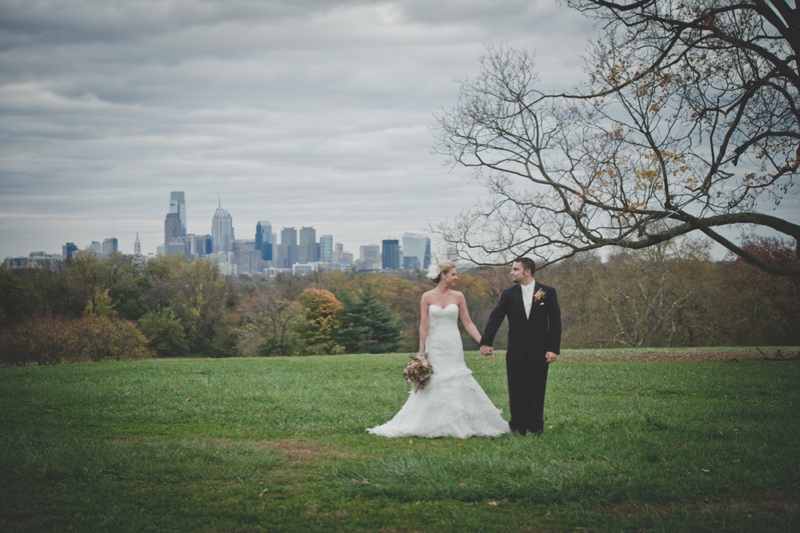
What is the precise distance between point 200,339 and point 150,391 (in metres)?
56.7

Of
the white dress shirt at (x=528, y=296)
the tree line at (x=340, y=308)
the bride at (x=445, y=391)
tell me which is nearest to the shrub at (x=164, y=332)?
the tree line at (x=340, y=308)

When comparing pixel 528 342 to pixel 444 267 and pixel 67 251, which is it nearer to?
pixel 444 267

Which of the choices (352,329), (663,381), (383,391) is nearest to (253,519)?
(383,391)

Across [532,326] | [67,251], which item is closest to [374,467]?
[532,326]

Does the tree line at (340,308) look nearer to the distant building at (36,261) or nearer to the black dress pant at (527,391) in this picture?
the distant building at (36,261)

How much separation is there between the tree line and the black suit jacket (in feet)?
45.8

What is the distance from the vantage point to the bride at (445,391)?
27.3 ft

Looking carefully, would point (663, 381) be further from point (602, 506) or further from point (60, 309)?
point (60, 309)

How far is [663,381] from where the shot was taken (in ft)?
46.4

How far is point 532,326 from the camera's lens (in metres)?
8.23

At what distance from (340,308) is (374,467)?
50.5 metres

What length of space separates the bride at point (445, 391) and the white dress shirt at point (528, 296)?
78 cm

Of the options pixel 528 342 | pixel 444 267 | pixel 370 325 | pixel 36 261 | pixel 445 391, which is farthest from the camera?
pixel 36 261

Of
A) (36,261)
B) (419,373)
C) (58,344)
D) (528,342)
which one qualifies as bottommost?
(58,344)
